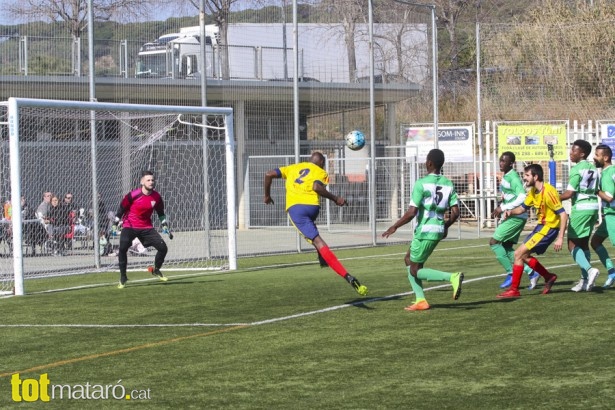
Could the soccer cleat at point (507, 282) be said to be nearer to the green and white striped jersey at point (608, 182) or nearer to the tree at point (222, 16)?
the green and white striped jersey at point (608, 182)

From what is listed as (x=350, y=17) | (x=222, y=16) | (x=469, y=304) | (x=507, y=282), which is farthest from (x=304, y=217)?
(x=350, y=17)

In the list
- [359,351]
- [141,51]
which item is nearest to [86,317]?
[359,351]

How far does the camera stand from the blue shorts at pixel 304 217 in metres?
14.1

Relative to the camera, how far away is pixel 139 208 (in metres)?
17.3

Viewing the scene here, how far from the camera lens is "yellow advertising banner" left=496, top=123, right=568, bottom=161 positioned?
31.2 metres

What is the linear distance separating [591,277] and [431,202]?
3008 millimetres

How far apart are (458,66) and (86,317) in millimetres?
29460

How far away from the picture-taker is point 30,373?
30.3 ft

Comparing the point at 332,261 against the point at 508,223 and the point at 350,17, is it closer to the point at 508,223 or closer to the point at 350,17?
the point at 508,223

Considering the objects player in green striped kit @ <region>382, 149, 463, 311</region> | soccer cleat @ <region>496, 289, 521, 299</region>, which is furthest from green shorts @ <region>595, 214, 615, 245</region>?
player in green striped kit @ <region>382, 149, 463, 311</region>

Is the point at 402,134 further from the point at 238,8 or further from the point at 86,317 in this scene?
the point at 86,317

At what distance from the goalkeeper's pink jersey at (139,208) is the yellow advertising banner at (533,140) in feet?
53.4

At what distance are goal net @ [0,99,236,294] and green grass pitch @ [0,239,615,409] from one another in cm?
454

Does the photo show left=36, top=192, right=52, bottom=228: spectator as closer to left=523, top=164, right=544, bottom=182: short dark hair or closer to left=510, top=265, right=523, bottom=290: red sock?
left=510, top=265, right=523, bottom=290: red sock
